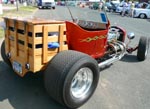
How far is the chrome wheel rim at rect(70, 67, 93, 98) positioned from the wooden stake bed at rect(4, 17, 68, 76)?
0.54 meters

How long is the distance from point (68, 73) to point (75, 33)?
1032 millimetres

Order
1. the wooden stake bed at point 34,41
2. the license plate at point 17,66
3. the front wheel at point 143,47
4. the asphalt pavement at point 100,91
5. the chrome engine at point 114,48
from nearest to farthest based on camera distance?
the wooden stake bed at point 34,41
the asphalt pavement at point 100,91
the license plate at point 17,66
the chrome engine at point 114,48
the front wheel at point 143,47

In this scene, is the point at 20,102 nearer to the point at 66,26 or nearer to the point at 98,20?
the point at 66,26

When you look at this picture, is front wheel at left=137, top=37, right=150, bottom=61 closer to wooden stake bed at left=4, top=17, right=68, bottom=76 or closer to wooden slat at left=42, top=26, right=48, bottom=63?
wooden stake bed at left=4, top=17, right=68, bottom=76

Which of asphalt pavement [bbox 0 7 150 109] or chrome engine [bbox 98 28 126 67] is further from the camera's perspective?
chrome engine [bbox 98 28 126 67]

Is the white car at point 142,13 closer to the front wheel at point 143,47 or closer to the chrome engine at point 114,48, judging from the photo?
the front wheel at point 143,47

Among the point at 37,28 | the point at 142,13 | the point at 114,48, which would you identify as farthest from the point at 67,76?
the point at 142,13

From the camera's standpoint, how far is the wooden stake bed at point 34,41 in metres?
3.56

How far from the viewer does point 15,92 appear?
416cm

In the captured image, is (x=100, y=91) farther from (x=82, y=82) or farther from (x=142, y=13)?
(x=142, y=13)

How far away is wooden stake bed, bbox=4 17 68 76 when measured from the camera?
3562mm


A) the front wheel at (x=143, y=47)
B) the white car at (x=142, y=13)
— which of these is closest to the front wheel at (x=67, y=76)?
the front wheel at (x=143, y=47)

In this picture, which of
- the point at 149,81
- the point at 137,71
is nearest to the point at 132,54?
the point at 137,71

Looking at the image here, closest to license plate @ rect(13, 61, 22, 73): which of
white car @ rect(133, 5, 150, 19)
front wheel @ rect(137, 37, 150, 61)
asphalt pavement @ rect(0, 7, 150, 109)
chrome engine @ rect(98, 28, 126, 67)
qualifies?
asphalt pavement @ rect(0, 7, 150, 109)
